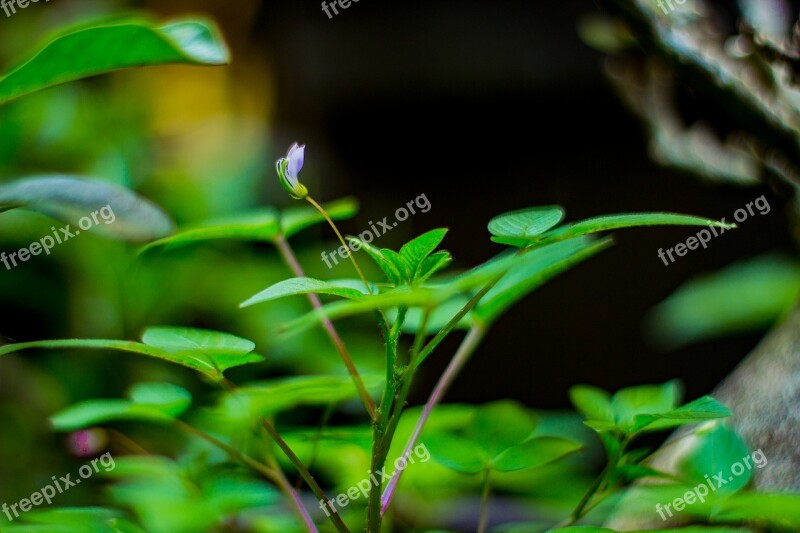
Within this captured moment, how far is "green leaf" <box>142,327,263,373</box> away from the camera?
1.53 feet

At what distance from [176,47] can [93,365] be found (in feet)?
3.71

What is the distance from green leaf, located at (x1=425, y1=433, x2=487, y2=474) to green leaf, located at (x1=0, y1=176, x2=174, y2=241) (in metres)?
0.31

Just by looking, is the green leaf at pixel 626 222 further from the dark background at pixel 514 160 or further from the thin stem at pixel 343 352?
the dark background at pixel 514 160

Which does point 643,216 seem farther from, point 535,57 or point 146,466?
point 535,57

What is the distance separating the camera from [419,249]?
1.56 feet

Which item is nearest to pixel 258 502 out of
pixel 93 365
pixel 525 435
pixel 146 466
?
pixel 146 466

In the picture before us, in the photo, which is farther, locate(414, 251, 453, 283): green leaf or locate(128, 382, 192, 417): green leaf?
locate(128, 382, 192, 417): green leaf

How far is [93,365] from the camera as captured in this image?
147 centimetres

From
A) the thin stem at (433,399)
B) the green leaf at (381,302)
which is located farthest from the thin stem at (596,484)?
the green leaf at (381,302)

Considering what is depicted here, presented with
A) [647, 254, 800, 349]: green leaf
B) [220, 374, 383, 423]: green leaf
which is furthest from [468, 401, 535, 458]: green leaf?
[647, 254, 800, 349]: green leaf

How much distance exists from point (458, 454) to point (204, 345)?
0.24 m

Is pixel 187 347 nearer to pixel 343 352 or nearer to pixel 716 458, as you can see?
pixel 343 352

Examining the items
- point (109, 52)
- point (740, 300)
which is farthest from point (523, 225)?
point (740, 300)

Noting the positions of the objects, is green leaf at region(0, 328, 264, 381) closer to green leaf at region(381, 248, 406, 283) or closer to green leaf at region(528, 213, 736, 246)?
green leaf at region(381, 248, 406, 283)
